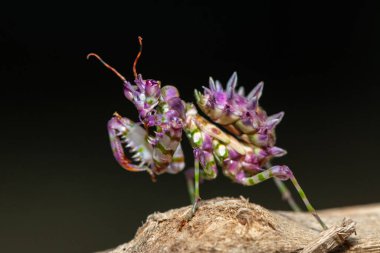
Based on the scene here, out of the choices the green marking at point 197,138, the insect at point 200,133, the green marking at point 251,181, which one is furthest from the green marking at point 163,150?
the green marking at point 251,181

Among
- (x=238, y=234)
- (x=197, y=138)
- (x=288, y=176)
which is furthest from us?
(x=197, y=138)

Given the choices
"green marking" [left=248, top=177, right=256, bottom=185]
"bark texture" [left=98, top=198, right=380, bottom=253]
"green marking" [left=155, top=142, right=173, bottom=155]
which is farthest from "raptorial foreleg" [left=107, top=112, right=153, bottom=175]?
"green marking" [left=248, top=177, right=256, bottom=185]

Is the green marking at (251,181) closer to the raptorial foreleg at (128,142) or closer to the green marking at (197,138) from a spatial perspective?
the green marking at (197,138)

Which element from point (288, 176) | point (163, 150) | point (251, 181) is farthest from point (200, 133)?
point (288, 176)

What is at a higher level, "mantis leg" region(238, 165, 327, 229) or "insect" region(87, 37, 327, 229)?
"insect" region(87, 37, 327, 229)

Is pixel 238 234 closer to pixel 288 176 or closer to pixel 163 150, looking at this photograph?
pixel 288 176

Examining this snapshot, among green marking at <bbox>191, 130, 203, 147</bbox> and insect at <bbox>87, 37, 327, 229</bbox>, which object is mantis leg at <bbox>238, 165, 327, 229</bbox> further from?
green marking at <bbox>191, 130, 203, 147</bbox>
